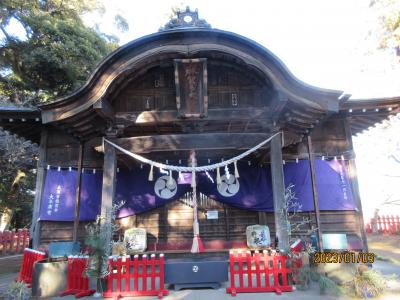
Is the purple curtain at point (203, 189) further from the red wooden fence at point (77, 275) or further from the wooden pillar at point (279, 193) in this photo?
the red wooden fence at point (77, 275)

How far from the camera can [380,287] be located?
5230 mm

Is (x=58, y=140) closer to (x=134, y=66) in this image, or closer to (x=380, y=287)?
(x=134, y=66)

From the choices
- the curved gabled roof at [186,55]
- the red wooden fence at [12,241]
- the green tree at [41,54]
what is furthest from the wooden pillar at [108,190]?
the red wooden fence at [12,241]

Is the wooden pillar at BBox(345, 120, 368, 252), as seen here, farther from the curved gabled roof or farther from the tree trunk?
the tree trunk

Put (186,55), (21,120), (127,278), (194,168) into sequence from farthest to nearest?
(21,120)
(194,168)
(186,55)
(127,278)

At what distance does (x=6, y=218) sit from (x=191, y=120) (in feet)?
54.0

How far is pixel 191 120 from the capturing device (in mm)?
6895

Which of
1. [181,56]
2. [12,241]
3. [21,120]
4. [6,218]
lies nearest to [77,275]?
→ [21,120]

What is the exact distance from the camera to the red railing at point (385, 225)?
18.2 metres

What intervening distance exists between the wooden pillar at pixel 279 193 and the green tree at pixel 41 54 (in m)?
11.1

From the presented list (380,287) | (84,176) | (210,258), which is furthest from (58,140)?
(380,287)

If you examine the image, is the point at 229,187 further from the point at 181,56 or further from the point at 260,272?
the point at 181,56

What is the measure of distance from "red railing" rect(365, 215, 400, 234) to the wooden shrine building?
12.3 metres
